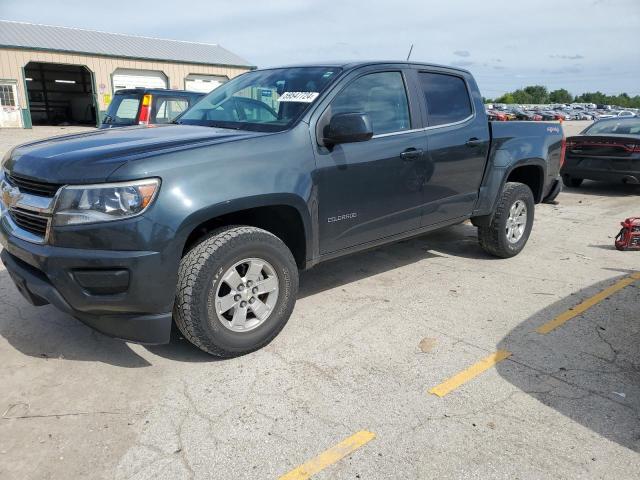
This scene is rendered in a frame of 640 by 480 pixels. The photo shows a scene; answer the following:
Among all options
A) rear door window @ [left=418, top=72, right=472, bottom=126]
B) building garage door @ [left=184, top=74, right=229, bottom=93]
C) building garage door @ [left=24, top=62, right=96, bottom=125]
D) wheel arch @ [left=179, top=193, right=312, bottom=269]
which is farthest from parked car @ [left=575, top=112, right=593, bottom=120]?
wheel arch @ [left=179, top=193, right=312, bottom=269]

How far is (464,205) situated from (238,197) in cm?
257

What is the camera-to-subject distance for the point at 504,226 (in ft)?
17.5

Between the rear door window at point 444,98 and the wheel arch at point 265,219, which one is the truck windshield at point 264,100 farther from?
the rear door window at point 444,98

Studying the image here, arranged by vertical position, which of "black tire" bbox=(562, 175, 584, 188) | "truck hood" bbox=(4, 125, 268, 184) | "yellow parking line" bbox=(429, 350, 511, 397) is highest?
"truck hood" bbox=(4, 125, 268, 184)

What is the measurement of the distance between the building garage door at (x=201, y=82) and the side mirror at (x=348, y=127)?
99.3 ft

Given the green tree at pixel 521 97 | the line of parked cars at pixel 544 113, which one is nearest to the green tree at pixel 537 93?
the green tree at pixel 521 97

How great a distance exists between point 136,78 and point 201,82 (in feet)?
13.3

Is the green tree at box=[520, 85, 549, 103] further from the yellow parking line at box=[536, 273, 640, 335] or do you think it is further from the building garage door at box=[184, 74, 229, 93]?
the yellow parking line at box=[536, 273, 640, 335]

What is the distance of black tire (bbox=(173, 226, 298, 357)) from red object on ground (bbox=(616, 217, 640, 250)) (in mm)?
4431

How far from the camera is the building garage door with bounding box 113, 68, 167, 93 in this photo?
30.0 metres

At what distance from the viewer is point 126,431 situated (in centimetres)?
261

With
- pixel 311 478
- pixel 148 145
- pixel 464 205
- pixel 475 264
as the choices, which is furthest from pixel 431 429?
pixel 475 264

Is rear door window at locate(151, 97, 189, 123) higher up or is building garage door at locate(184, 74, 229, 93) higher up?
building garage door at locate(184, 74, 229, 93)

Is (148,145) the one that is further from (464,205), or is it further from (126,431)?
(464,205)
